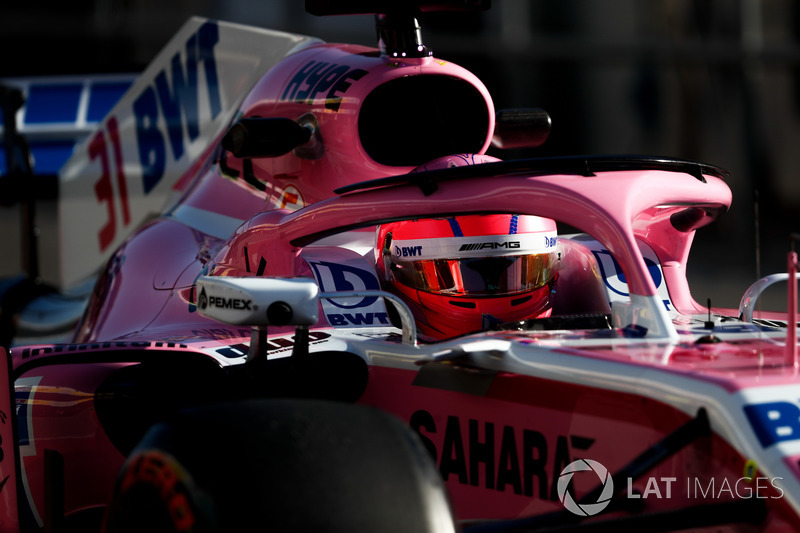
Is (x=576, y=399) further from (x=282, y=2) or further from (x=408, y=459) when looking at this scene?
(x=282, y=2)

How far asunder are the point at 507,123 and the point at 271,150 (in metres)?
1.12

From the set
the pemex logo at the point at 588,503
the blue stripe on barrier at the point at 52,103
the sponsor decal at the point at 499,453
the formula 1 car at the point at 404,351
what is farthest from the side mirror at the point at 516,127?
the blue stripe on barrier at the point at 52,103

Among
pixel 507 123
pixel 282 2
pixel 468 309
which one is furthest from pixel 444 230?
pixel 282 2

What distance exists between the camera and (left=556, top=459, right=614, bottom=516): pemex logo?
1960mm

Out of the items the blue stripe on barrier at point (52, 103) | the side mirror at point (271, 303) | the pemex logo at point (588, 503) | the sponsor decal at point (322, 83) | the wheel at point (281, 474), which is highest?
the blue stripe on barrier at point (52, 103)

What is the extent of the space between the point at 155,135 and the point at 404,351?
312cm

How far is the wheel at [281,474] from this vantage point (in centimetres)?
169

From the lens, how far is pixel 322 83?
3820mm

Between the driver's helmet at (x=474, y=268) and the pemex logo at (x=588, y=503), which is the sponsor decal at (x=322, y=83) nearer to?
→ the driver's helmet at (x=474, y=268)

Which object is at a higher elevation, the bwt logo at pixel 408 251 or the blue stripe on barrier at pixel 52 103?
the blue stripe on barrier at pixel 52 103

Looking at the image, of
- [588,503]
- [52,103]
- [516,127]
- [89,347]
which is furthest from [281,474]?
[52,103]

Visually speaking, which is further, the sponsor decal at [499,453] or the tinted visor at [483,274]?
the tinted visor at [483,274]

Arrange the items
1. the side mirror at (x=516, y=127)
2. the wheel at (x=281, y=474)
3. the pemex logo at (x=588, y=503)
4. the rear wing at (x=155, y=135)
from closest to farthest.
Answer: the wheel at (x=281, y=474), the pemex logo at (x=588, y=503), the side mirror at (x=516, y=127), the rear wing at (x=155, y=135)

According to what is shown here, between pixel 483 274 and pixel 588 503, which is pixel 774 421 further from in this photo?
pixel 483 274
